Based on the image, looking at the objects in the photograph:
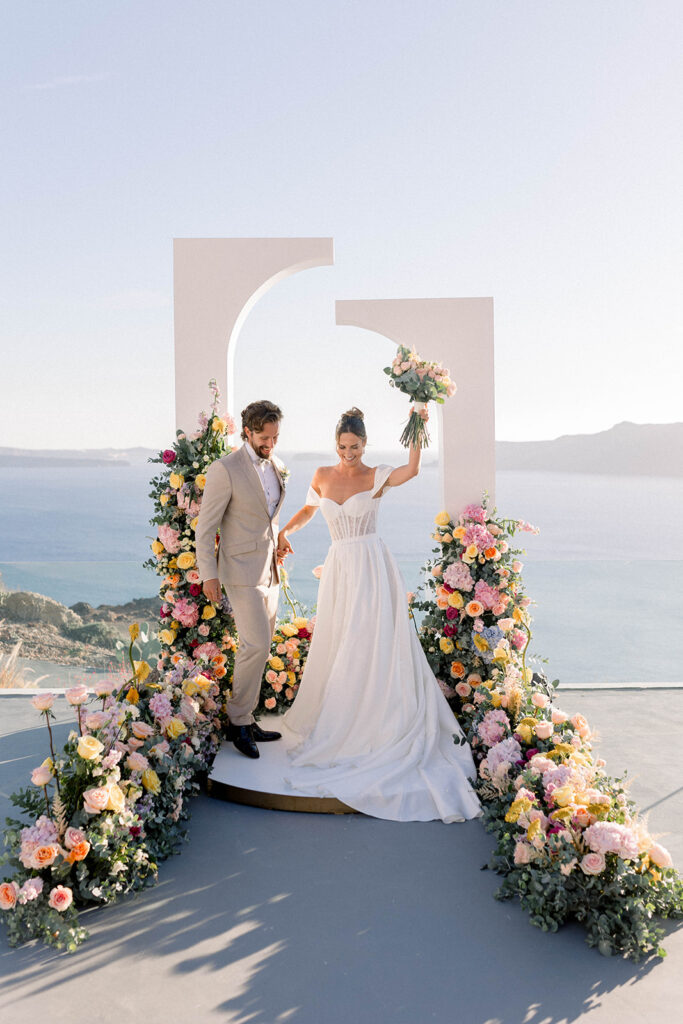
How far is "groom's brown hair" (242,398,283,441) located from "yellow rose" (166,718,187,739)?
162cm

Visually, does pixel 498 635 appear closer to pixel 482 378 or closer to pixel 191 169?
pixel 482 378

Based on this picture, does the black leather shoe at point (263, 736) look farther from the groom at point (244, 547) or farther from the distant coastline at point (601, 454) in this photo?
the distant coastline at point (601, 454)

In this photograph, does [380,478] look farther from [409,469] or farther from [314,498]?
[314,498]

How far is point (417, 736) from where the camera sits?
3.95 meters

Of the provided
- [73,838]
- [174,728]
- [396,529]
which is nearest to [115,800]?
[73,838]

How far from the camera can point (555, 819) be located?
106 inches

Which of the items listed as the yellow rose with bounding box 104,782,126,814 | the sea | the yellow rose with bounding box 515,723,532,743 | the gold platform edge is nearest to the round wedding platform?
the gold platform edge

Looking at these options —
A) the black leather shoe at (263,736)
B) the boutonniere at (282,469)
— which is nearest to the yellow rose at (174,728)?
the black leather shoe at (263,736)

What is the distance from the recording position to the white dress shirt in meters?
4.12

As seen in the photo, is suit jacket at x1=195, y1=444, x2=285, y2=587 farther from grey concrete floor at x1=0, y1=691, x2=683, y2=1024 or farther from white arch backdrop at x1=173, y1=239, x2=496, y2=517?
grey concrete floor at x1=0, y1=691, x2=683, y2=1024

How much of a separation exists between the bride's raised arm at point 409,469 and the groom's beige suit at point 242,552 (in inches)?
29.1

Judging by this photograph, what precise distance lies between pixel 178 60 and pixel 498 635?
1112 cm

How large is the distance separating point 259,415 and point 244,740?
5.79 feet

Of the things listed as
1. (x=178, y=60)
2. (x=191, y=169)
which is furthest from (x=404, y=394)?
(x=191, y=169)
